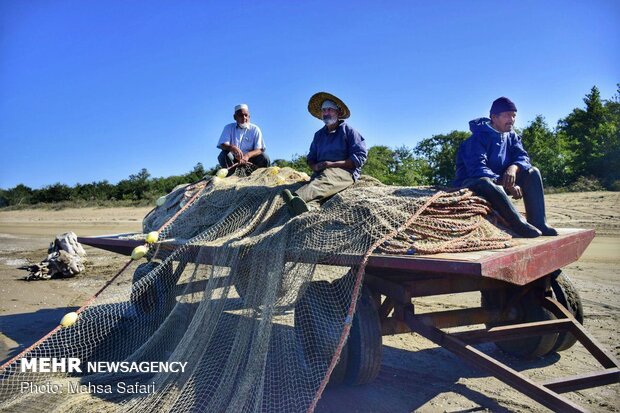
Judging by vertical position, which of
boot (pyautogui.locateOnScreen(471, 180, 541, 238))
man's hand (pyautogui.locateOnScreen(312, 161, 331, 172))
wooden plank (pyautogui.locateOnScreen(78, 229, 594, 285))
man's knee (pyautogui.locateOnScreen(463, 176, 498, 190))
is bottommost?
wooden plank (pyautogui.locateOnScreen(78, 229, 594, 285))

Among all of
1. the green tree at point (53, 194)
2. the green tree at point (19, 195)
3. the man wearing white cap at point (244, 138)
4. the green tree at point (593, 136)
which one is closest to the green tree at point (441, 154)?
the green tree at point (593, 136)

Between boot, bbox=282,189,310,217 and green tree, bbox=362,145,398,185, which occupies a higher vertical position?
green tree, bbox=362,145,398,185

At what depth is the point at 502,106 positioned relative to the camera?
422cm

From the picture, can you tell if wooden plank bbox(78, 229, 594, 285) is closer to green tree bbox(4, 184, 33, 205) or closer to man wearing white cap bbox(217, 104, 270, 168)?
man wearing white cap bbox(217, 104, 270, 168)

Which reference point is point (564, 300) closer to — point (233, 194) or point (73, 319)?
point (233, 194)

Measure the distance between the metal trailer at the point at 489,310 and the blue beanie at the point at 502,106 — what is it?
46.8 inches

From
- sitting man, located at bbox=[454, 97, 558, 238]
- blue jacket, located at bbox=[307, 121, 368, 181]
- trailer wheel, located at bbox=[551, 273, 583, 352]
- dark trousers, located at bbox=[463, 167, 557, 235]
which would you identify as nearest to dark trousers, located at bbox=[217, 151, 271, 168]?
blue jacket, located at bbox=[307, 121, 368, 181]

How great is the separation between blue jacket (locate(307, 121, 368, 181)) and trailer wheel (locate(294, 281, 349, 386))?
1.68m

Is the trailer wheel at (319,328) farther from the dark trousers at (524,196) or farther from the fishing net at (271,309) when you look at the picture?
the dark trousers at (524,196)

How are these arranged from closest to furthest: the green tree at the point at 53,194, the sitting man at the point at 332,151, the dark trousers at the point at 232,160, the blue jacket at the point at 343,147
Answer: the sitting man at the point at 332,151, the blue jacket at the point at 343,147, the dark trousers at the point at 232,160, the green tree at the point at 53,194

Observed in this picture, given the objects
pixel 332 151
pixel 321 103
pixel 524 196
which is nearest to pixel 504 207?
pixel 524 196

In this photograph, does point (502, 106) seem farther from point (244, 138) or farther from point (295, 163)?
point (295, 163)

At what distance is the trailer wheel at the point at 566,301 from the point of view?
4.37 metres

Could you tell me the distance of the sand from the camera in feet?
11.7
